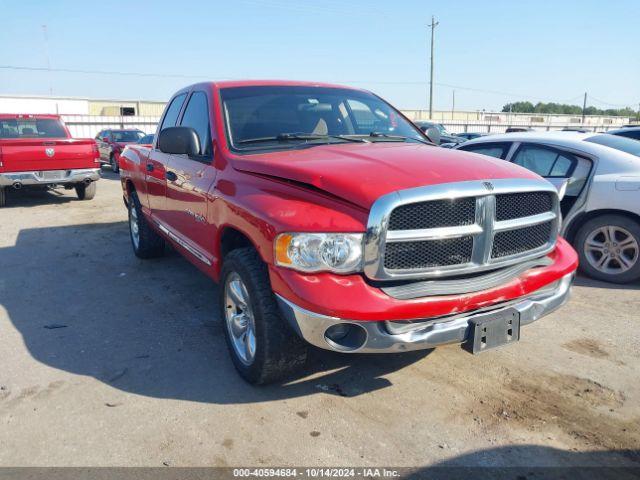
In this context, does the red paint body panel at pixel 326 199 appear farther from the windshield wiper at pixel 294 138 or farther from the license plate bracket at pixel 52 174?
the license plate bracket at pixel 52 174

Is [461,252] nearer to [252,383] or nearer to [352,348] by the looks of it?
[352,348]

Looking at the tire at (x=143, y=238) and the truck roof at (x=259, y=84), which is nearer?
the truck roof at (x=259, y=84)

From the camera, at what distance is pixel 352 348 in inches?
105

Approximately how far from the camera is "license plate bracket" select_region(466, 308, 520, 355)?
107 inches

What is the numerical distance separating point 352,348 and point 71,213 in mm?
8958

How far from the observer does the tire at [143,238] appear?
6.09 m

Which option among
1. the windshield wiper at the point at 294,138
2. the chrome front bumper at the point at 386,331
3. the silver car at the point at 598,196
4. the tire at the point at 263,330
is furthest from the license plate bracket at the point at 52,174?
the chrome front bumper at the point at 386,331

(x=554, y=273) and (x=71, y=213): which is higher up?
(x=554, y=273)

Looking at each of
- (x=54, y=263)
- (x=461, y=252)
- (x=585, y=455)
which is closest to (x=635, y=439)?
(x=585, y=455)

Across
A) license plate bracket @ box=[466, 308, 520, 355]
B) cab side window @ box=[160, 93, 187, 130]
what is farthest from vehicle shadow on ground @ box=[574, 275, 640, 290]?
cab side window @ box=[160, 93, 187, 130]

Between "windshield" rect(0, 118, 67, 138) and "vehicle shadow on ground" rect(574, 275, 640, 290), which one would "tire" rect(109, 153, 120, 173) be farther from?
"vehicle shadow on ground" rect(574, 275, 640, 290)

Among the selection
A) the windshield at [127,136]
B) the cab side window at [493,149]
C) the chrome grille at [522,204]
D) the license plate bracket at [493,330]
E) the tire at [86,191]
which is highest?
the windshield at [127,136]

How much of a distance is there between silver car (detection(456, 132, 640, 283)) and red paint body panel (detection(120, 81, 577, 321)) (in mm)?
2146

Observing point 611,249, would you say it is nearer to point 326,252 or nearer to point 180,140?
point 326,252
